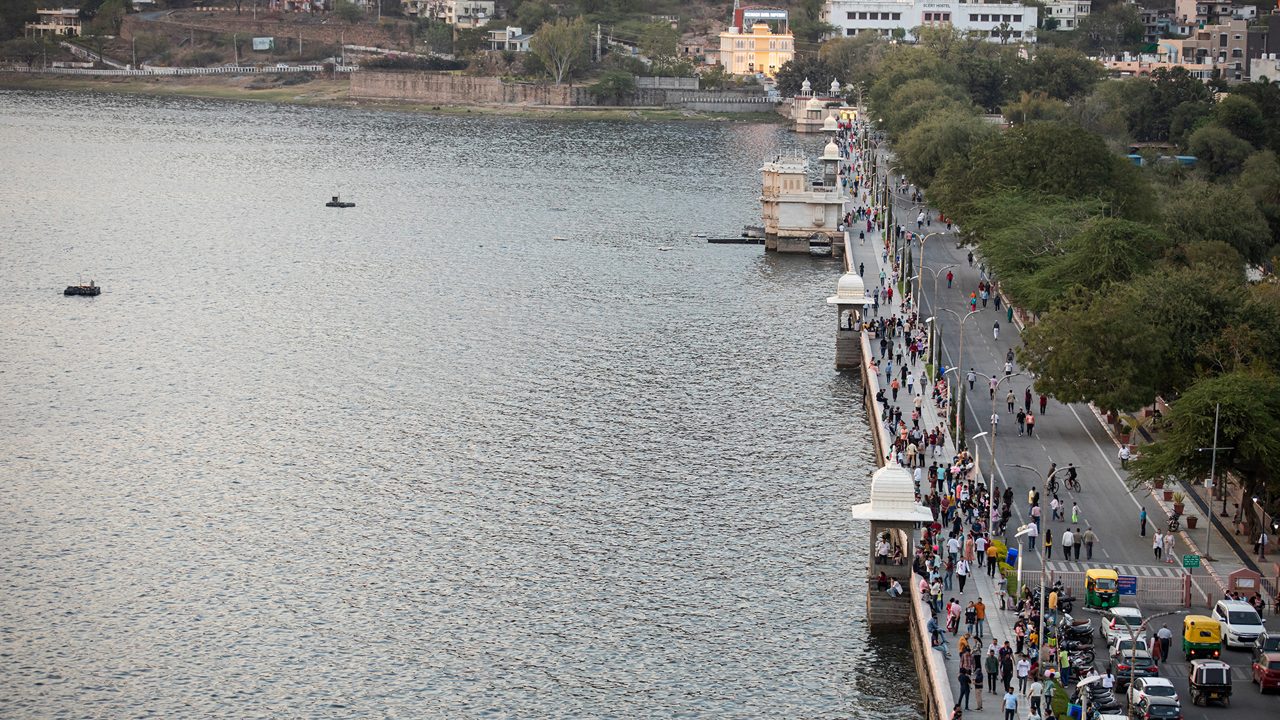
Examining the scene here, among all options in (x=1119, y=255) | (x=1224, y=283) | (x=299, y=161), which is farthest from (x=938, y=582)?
(x=299, y=161)

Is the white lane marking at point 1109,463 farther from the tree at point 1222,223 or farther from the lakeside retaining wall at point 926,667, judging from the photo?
the tree at point 1222,223

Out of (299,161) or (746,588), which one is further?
(299,161)

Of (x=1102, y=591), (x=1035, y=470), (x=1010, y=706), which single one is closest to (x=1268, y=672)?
(x=1102, y=591)

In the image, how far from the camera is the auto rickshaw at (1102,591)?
1944 inches

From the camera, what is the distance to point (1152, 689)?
4256cm

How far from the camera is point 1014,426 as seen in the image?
69.5 m

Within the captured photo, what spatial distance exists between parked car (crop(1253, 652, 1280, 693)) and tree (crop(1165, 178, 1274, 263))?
5536 cm

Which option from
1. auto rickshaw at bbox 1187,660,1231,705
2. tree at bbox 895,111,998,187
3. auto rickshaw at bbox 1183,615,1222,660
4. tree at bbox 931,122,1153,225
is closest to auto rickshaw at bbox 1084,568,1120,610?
auto rickshaw at bbox 1183,615,1222,660

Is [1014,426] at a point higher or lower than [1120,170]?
lower

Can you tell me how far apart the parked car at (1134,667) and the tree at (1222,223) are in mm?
55622

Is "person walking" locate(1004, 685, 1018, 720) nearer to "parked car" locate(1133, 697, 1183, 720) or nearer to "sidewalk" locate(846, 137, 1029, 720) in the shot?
"sidewalk" locate(846, 137, 1029, 720)

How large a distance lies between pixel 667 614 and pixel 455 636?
567 centimetres

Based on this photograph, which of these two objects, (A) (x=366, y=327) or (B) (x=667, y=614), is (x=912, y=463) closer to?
(B) (x=667, y=614)

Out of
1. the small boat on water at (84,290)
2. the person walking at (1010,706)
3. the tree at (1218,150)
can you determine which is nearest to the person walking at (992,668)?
the person walking at (1010,706)
